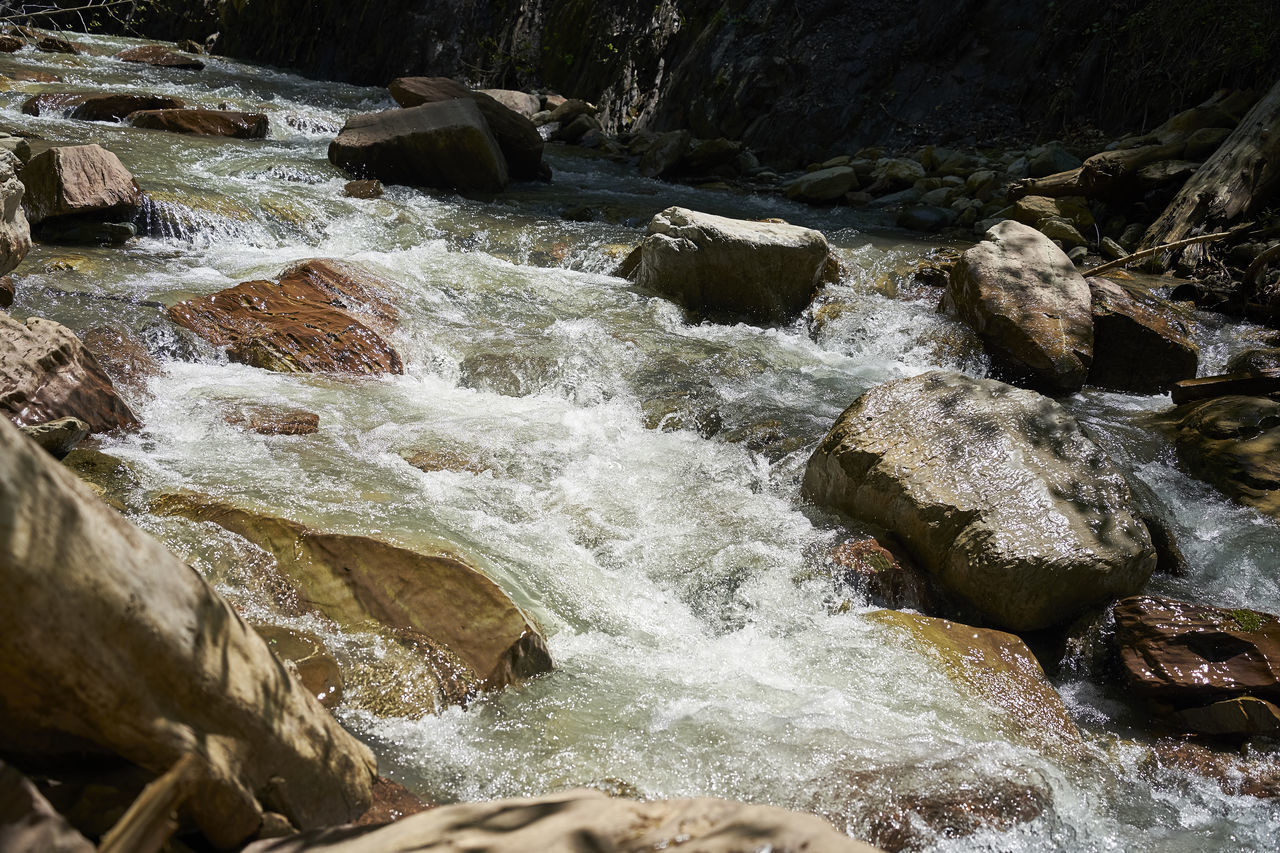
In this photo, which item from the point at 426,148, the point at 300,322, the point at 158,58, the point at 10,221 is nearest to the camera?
the point at 10,221

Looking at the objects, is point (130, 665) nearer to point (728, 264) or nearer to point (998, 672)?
point (998, 672)

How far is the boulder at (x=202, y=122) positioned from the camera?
10.6 m

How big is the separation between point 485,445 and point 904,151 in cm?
1080

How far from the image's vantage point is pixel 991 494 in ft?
13.2

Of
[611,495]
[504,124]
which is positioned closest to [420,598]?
[611,495]

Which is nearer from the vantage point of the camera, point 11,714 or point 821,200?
point 11,714

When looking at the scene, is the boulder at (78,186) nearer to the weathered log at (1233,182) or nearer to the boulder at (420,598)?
the boulder at (420,598)

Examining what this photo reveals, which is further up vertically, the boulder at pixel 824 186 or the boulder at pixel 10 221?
the boulder at pixel 824 186

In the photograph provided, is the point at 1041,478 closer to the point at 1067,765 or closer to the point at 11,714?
the point at 1067,765

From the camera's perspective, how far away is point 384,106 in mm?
15781

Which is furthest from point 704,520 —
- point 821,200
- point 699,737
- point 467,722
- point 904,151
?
point 904,151

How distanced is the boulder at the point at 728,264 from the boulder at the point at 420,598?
15.9ft

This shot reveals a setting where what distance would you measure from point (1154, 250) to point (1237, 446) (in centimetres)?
387

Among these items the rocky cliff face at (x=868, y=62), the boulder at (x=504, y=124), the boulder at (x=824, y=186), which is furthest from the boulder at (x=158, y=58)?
the boulder at (x=824, y=186)
